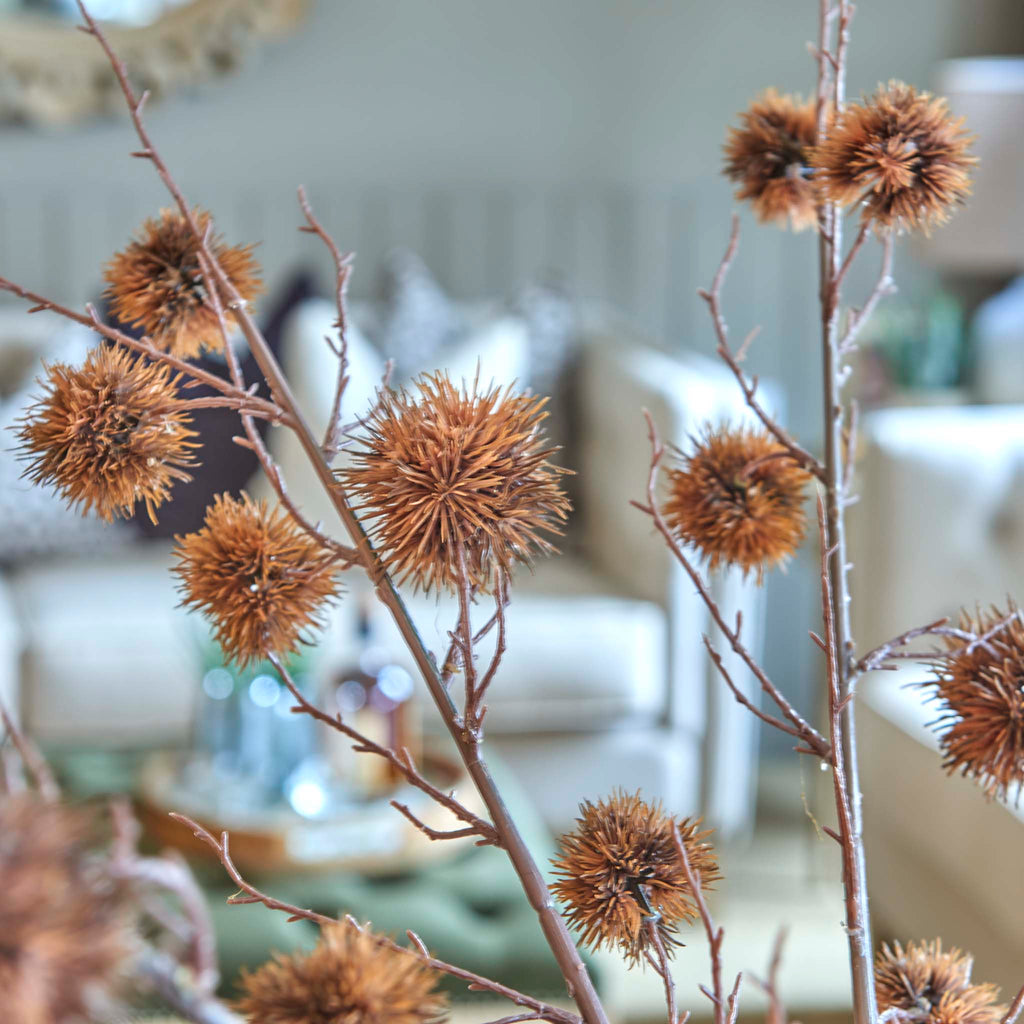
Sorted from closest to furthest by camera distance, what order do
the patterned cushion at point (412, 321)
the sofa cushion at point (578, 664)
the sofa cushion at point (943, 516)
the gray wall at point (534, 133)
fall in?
the sofa cushion at point (943, 516) → the sofa cushion at point (578, 664) → the patterned cushion at point (412, 321) → the gray wall at point (534, 133)

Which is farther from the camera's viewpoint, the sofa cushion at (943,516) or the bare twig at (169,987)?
the sofa cushion at (943,516)

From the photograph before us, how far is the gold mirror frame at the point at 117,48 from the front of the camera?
2.55m

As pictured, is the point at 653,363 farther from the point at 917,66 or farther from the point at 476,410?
the point at 476,410

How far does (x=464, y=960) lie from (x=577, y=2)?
2185mm

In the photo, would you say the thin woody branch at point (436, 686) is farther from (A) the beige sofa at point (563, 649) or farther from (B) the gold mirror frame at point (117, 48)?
(B) the gold mirror frame at point (117, 48)

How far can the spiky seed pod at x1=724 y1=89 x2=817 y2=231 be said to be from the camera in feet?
1.32

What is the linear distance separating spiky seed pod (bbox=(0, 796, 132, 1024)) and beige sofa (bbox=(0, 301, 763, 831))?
1.66 meters

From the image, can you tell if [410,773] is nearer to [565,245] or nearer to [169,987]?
[169,987]

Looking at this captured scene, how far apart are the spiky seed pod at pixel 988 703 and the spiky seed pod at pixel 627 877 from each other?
8 cm

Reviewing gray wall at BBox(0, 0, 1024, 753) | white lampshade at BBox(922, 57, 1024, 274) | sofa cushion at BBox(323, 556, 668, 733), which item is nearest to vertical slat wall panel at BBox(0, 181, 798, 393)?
gray wall at BBox(0, 0, 1024, 753)

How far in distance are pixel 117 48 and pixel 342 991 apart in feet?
8.62

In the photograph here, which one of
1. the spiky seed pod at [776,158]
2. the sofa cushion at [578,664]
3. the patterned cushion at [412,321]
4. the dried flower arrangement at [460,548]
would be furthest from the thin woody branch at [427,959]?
the patterned cushion at [412,321]

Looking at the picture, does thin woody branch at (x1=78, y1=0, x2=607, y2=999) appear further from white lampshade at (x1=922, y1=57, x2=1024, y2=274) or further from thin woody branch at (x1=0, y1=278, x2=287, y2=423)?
white lampshade at (x1=922, y1=57, x2=1024, y2=274)

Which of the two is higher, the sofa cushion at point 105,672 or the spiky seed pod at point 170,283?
the spiky seed pod at point 170,283
